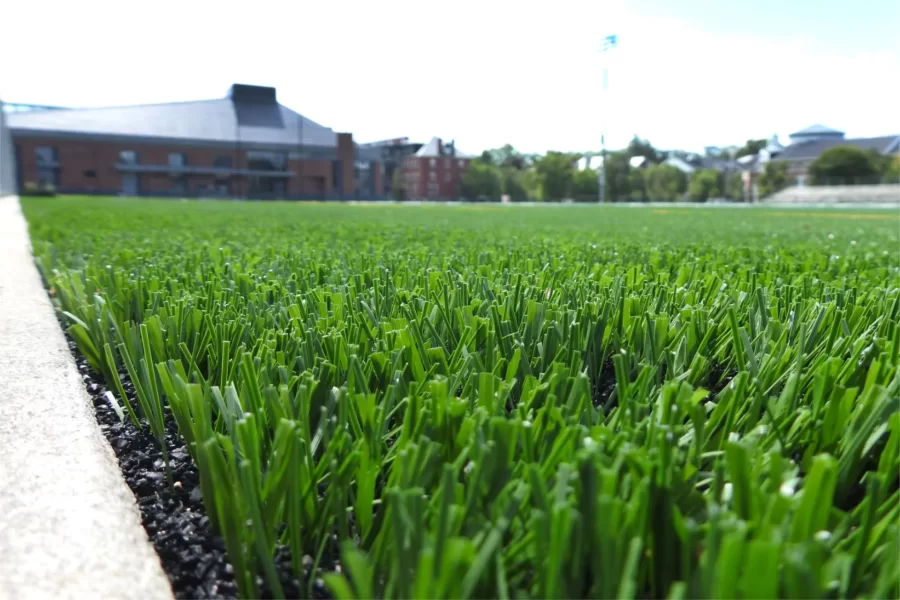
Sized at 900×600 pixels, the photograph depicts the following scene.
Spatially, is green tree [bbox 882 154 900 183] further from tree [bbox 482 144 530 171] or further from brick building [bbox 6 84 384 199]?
brick building [bbox 6 84 384 199]

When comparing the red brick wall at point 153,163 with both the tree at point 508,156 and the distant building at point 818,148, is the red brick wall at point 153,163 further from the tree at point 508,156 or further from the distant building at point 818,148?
the distant building at point 818,148

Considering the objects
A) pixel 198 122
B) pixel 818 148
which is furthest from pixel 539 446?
pixel 818 148

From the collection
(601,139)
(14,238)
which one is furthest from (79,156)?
(14,238)

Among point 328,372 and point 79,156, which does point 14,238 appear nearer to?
point 328,372

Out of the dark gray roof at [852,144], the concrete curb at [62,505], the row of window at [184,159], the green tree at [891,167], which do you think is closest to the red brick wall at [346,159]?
the row of window at [184,159]

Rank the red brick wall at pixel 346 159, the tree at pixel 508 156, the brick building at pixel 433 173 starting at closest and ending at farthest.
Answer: the red brick wall at pixel 346 159, the brick building at pixel 433 173, the tree at pixel 508 156

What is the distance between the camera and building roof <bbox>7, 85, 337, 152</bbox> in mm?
53375

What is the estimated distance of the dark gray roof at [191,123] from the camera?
2101 inches

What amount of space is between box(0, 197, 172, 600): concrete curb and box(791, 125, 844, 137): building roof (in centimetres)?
12041

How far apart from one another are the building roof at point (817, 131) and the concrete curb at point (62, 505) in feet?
395

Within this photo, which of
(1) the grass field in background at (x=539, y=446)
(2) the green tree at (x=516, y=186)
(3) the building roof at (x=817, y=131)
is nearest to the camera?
(1) the grass field in background at (x=539, y=446)

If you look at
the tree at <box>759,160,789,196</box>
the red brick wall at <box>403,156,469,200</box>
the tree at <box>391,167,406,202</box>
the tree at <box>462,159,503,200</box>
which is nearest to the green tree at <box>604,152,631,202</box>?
the tree at <box>462,159,503,200</box>

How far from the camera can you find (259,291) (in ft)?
5.74

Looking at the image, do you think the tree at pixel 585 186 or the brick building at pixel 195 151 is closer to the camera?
the brick building at pixel 195 151
